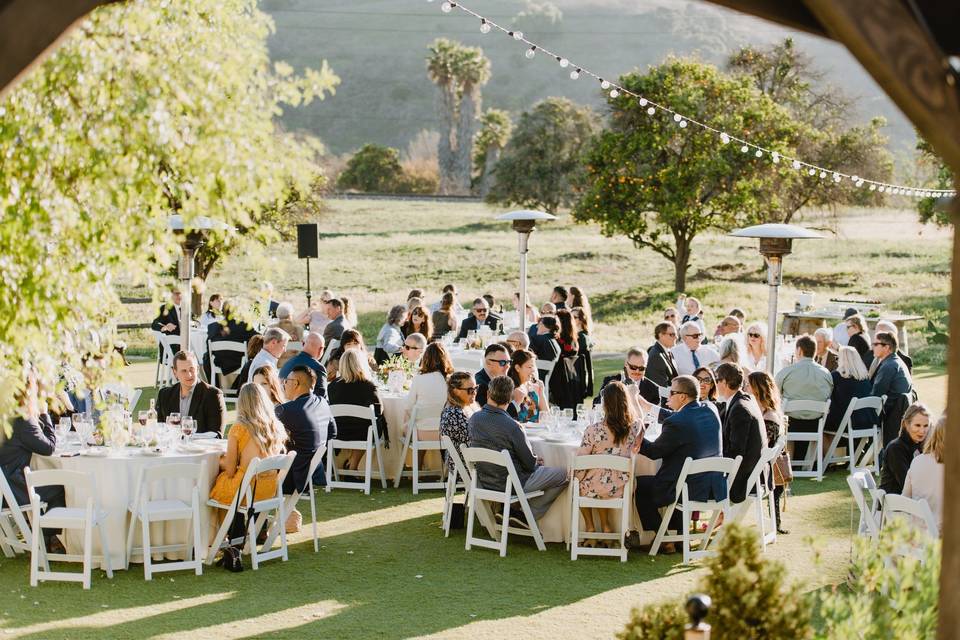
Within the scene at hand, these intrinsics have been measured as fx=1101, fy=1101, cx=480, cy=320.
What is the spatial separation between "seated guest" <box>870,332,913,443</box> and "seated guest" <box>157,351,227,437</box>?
6.37 metres

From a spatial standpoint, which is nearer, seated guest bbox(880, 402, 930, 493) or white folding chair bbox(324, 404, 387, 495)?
seated guest bbox(880, 402, 930, 493)

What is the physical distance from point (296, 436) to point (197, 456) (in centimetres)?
A: 106

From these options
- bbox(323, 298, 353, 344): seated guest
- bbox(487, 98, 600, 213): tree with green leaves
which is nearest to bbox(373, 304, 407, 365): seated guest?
bbox(323, 298, 353, 344): seated guest

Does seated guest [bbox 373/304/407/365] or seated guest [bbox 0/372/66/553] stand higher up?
seated guest [bbox 373/304/407/365]

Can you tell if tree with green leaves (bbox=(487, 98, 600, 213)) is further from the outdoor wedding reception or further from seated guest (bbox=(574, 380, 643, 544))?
seated guest (bbox=(574, 380, 643, 544))

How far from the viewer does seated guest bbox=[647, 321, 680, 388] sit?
11.6 metres

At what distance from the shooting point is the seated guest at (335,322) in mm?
13785

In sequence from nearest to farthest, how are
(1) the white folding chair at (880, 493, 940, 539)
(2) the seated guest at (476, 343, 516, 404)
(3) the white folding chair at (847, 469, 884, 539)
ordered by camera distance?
(1) the white folding chair at (880, 493, 940, 539) < (3) the white folding chair at (847, 469, 884, 539) < (2) the seated guest at (476, 343, 516, 404)

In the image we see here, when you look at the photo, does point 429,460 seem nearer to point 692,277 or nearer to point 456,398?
point 456,398

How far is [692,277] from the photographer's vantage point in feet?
110

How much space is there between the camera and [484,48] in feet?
381

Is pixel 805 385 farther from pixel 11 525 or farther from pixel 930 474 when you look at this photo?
pixel 11 525

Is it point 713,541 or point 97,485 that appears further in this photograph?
point 713,541

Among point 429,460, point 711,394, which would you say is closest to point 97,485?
point 429,460
